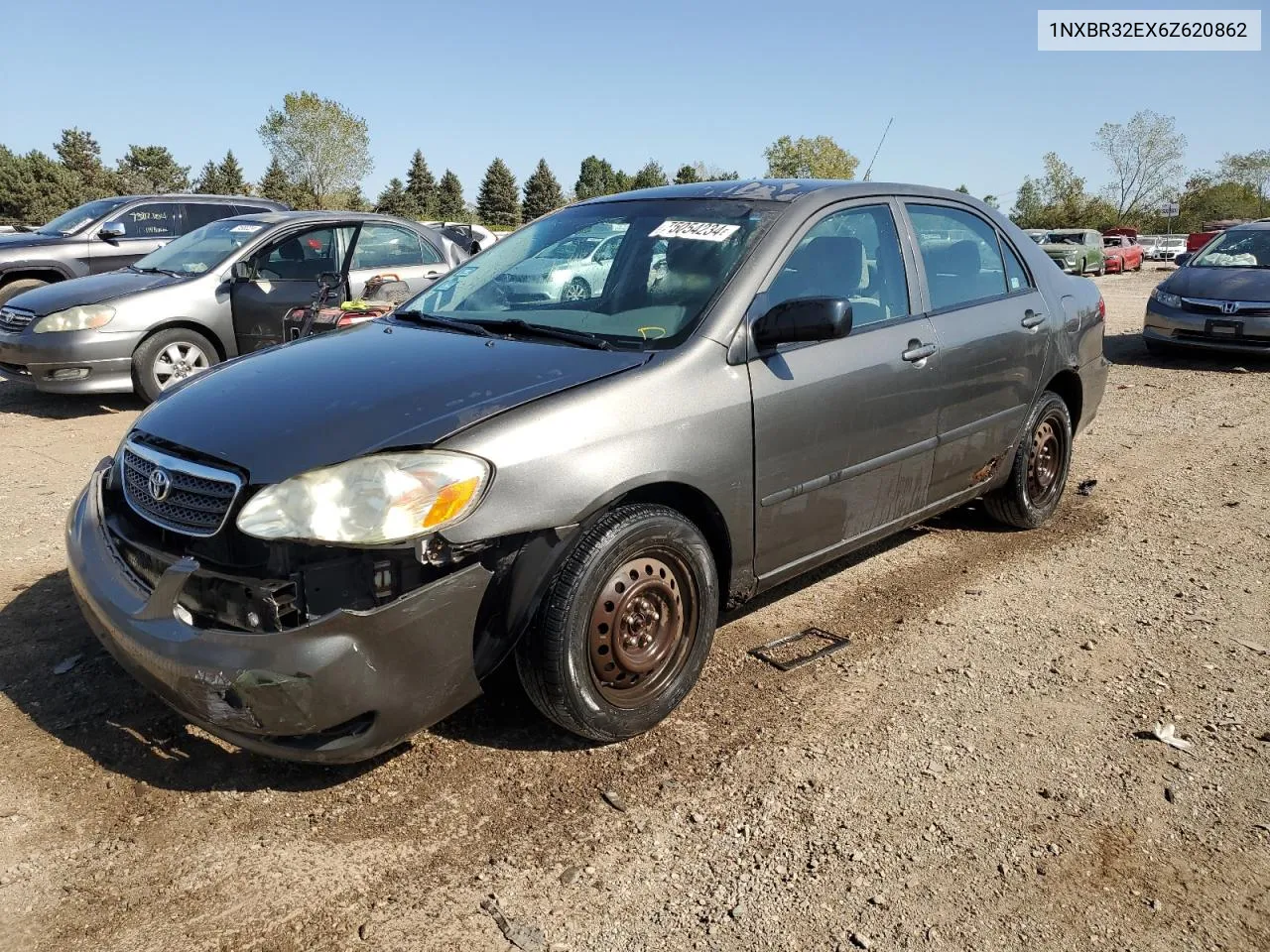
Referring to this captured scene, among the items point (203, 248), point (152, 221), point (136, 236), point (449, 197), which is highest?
point (449, 197)

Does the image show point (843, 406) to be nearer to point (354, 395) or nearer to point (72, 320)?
point (354, 395)

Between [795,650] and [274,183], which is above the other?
[274,183]

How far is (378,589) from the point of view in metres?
2.49

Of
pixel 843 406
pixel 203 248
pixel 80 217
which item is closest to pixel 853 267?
pixel 843 406

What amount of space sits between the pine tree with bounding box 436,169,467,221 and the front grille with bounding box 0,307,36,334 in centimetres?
7637

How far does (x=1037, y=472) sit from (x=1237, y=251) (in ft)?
26.7

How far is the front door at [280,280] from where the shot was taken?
8141 millimetres

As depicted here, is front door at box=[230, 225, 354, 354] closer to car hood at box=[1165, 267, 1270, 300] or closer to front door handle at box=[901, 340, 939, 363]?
front door handle at box=[901, 340, 939, 363]

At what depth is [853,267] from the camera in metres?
3.89

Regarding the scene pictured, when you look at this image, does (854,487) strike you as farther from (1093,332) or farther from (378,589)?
(1093,332)

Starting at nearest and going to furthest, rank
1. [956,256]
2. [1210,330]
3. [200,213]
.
Answer: [956,256] < [1210,330] < [200,213]

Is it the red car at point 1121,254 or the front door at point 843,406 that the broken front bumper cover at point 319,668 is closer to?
the front door at point 843,406

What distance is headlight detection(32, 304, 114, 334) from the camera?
759cm

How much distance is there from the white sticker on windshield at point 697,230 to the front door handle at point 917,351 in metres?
0.87
